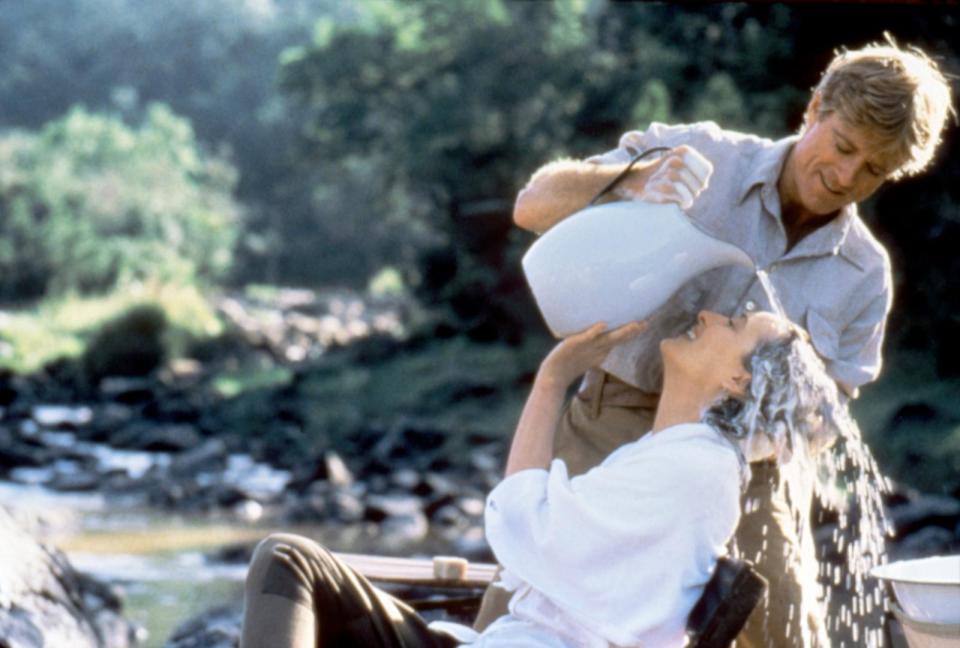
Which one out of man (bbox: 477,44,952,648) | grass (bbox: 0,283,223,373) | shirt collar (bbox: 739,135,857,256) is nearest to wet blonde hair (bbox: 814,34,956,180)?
man (bbox: 477,44,952,648)

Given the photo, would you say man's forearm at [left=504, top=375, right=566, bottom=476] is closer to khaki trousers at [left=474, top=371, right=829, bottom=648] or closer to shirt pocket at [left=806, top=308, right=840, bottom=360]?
khaki trousers at [left=474, top=371, right=829, bottom=648]

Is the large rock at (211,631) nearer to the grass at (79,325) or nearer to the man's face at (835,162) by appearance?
the man's face at (835,162)

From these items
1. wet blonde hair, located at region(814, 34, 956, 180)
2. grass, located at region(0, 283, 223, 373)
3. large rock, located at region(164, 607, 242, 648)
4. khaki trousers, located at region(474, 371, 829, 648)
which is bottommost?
grass, located at region(0, 283, 223, 373)

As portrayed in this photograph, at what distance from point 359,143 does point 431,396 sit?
741 centimetres

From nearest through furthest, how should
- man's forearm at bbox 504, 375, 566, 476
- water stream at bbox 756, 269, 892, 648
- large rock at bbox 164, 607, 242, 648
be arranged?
man's forearm at bbox 504, 375, 566, 476, water stream at bbox 756, 269, 892, 648, large rock at bbox 164, 607, 242, 648

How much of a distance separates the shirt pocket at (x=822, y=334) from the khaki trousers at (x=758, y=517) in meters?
0.26

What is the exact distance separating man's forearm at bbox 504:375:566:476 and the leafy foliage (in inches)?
1426

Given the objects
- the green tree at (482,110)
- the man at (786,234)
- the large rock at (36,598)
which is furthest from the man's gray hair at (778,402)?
the green tree at (482,110)

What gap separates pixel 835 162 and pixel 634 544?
90 centimetres

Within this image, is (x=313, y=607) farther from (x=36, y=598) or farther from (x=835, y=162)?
(x=36, y=598)

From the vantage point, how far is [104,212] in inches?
1818

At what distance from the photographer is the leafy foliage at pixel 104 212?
40.6 m

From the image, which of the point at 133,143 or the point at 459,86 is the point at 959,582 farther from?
the point at 133,143

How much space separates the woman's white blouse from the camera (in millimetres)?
2414
